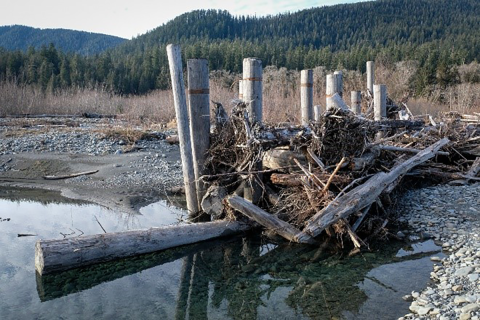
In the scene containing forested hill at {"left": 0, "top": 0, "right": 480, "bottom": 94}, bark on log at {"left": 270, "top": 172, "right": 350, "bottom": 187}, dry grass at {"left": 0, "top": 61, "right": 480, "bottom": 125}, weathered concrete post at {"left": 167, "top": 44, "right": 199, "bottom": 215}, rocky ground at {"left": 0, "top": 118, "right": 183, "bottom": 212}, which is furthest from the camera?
forested hill at {"left": 0, "top": 0, "right": 480, "bottom": 94}

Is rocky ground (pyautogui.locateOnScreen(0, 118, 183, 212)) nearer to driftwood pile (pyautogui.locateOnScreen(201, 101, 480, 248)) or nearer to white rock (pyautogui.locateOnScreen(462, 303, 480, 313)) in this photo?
driftwood pile (pyautogui.locateOnScreen(201, 101, 480, 248))

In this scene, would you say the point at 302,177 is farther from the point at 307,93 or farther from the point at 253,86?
the point at 307,93

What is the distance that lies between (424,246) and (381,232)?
2.18 feet

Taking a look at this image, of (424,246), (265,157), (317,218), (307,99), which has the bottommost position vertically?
(424,246)

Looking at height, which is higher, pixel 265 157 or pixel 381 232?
pixel 265 157

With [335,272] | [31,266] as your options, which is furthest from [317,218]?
[31,266]

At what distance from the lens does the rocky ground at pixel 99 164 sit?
32.7 feet

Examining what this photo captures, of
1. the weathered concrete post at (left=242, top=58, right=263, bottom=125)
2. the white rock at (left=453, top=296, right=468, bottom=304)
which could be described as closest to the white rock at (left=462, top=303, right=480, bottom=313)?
the white rock at (left=453, top=296, right=468, bottom=304)

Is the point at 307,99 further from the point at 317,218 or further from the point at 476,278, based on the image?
the point at 476,278

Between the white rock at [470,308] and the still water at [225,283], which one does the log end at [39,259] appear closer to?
the still water at [225,283]

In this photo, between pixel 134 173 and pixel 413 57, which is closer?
pixel 134 173

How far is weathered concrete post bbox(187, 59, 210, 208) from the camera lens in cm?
732

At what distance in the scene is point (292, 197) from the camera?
23.0ft

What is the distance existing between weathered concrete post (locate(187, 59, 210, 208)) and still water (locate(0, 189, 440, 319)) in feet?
4.92
